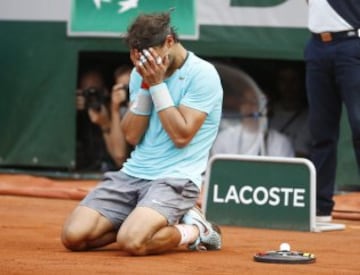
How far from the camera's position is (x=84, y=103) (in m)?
10.9

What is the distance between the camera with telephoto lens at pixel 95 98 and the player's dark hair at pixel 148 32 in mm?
4599

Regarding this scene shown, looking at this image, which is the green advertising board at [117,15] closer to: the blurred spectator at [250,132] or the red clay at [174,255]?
the blurred spectator at [250,132]

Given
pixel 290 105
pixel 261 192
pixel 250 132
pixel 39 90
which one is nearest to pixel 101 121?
pixel 39 90

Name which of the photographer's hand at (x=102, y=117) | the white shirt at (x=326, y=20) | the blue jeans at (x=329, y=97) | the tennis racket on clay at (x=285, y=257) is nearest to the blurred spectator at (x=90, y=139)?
the photographer's hand at (x=102, y=117)

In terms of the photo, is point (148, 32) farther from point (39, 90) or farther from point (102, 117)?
point (39, 90)

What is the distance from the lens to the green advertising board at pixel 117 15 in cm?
1030

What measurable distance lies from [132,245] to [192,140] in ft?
2.40

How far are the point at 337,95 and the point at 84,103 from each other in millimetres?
3738

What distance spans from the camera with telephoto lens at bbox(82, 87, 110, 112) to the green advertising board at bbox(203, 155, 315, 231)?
3.20m

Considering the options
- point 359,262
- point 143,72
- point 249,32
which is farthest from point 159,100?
point 249,32

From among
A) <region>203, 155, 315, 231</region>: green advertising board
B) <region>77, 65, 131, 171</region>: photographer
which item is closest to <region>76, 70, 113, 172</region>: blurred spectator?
<region>77, 65, 131, 171</region>: photographer

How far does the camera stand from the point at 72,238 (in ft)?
20.2

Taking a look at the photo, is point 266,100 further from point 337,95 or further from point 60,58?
point 337,95

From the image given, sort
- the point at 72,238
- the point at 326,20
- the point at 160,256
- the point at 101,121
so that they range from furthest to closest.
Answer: the point at 101,121
the point at 326,20
the point at 72,238
the point at 160,256
